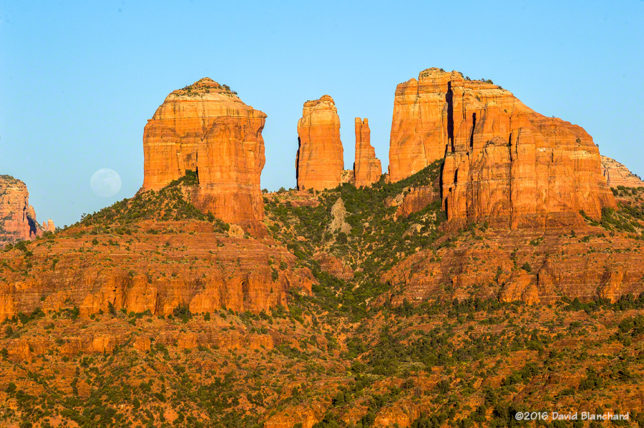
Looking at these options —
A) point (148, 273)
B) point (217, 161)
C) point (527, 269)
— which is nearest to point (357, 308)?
point (527, 269)

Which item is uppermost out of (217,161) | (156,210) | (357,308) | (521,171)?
(217,161)

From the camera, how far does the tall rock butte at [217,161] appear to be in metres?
192

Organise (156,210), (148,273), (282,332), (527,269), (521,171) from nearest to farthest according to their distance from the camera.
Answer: (148,273), (527,269), (282,332), (521,171), (156,210)

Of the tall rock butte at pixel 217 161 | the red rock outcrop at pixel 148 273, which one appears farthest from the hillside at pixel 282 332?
the tall rock butte at pixel 217 161

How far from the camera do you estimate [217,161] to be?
192 metres

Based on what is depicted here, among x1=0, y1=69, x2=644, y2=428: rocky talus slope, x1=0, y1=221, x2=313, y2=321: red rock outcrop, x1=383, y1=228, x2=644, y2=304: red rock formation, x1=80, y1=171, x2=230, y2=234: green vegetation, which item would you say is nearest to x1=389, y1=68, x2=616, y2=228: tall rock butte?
x1=0, y1=69, x2=644, y2=428: rocky talus slope

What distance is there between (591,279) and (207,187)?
163 ft

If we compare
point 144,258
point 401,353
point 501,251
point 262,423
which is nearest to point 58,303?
point 144,258

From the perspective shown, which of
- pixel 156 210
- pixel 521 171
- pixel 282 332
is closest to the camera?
pixel 282 332

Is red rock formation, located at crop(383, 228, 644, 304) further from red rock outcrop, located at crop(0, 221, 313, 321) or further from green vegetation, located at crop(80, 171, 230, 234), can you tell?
green vegetation, located at crop(80, 171, 230, 234)

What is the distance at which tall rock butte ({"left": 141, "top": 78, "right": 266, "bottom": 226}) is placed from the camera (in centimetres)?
19150

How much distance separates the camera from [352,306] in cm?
19138

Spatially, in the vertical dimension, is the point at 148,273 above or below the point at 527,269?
above

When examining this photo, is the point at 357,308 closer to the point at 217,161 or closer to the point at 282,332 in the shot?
the point at 282,332
